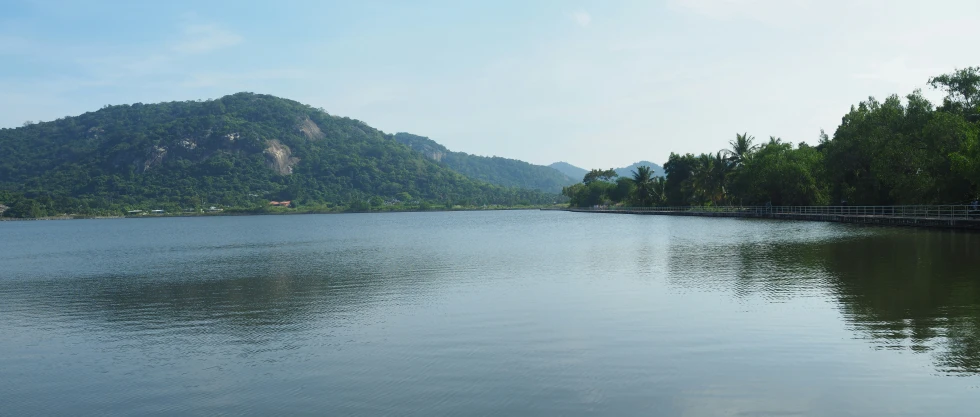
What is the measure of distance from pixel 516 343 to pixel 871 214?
60.2 m

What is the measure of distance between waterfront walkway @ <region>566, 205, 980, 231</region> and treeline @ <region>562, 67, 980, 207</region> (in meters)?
1.53

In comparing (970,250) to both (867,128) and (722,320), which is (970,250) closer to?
(722,320)

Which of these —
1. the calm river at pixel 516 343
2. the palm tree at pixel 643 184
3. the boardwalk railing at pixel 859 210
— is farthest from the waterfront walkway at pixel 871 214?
the calm river at pixel 516 343

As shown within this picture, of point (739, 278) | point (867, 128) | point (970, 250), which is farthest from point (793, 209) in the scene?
point (739, 278)

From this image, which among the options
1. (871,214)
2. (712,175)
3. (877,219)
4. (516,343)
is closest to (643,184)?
(712,175)

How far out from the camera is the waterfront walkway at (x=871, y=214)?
159 ft

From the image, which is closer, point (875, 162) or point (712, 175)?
point (875, 162)

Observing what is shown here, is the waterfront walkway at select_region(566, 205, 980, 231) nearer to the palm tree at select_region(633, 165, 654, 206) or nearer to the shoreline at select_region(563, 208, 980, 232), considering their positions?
the shoreline at select_region(563, 208, 980, 232)

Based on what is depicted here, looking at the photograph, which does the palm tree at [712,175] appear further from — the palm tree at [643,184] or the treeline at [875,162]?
the palm tree at [643,184]

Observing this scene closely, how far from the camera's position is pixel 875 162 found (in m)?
61.2

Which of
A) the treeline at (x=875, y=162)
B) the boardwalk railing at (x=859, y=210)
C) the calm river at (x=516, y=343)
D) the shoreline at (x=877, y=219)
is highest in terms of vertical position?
the treeline at (x=875, y=162)

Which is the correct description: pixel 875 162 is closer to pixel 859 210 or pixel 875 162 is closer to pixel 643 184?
pixel 859 210

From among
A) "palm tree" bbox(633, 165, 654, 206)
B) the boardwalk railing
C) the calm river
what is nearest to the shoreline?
the boardwalk railing

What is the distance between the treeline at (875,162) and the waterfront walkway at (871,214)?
1528 mm
